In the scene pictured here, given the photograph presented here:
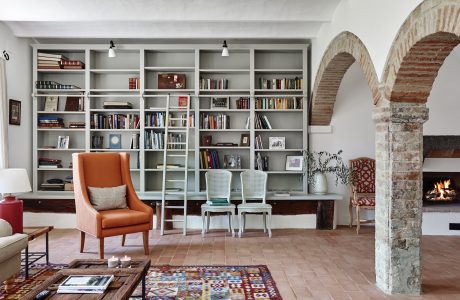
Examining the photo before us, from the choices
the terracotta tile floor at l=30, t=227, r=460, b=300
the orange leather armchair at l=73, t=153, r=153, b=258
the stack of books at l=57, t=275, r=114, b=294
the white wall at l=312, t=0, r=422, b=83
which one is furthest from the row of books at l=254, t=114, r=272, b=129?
the stack of books at l=57, t=275, r=114, b=294

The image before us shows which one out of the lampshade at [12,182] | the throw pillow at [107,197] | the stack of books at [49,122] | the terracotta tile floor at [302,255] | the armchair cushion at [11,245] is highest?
the stack of books at [49,122]

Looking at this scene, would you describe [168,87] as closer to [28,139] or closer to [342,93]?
[28,139]

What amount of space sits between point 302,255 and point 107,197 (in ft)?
8.45

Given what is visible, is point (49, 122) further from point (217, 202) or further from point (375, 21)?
point (375, 21)

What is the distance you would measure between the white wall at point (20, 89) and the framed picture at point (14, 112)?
7cm

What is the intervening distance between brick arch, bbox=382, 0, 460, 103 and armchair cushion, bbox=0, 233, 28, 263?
3556 millimetres

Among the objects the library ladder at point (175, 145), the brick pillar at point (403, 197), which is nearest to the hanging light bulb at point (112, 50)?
the library ladder at point (175, 145)

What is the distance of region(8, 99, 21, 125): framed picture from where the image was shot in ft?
20.3

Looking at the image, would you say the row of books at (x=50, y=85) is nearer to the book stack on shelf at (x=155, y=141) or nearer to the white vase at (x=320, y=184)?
the book stack on shelf at (x=155, y=141)

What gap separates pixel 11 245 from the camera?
11.2 feet

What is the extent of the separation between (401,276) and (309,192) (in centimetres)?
326

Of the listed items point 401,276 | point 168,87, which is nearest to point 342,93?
point 168,87

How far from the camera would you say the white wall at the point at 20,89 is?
6227 millimetres

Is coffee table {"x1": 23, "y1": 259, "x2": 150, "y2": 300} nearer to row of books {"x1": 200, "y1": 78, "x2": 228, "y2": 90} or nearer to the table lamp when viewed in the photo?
the table lamp
